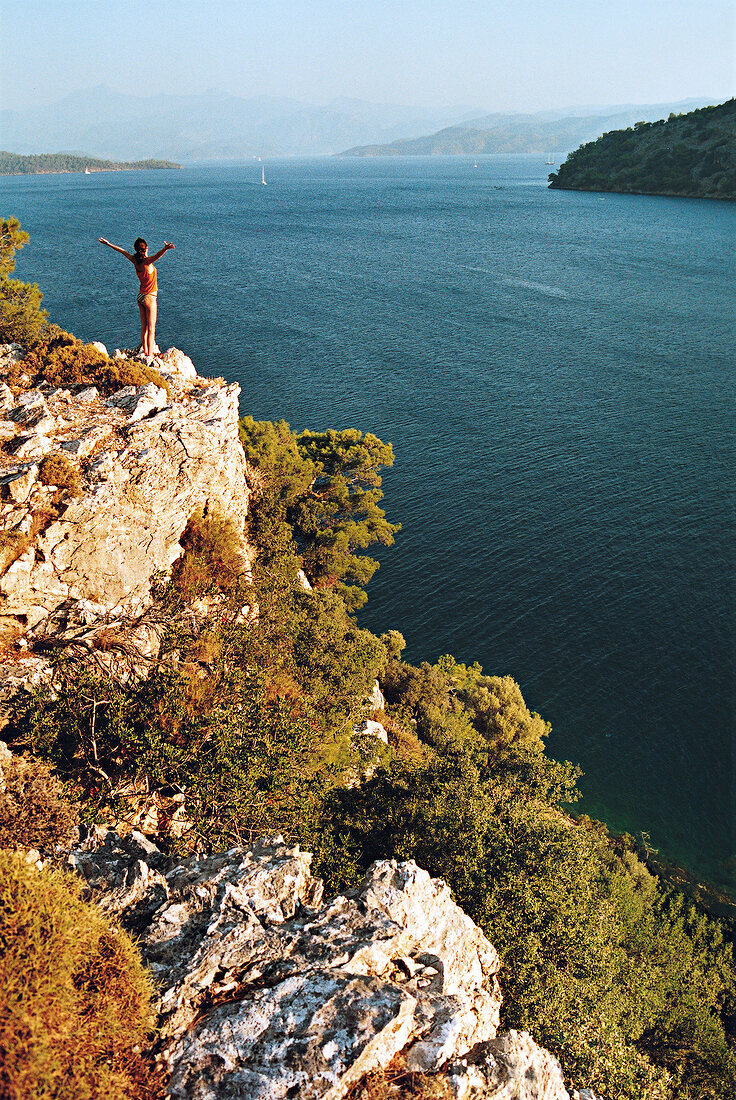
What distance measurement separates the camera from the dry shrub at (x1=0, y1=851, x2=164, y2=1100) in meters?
6.91

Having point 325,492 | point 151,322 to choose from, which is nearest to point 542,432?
point 325,492

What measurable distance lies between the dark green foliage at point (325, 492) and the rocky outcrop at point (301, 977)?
2182 cm

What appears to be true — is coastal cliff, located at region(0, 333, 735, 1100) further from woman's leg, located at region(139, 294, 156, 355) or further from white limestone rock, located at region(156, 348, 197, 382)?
woman's leg, located at region(139, 294, 156, 355)

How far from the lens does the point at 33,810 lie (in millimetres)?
11703

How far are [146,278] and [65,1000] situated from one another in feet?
63.5

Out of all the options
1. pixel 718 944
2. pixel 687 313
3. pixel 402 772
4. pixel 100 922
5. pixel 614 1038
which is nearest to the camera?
pixel 100 922

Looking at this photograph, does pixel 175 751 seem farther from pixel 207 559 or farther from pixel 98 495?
pixel 207 559

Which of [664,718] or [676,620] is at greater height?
[676,620]

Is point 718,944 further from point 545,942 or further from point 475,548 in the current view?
point 475,548

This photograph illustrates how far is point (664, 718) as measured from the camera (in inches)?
1469

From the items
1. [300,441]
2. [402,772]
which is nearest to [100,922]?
[402,772]

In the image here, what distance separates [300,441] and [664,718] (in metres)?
25.8

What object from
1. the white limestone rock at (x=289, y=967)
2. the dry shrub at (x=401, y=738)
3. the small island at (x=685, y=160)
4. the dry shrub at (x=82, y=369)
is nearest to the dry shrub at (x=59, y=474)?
the dry shrub at (x=82, y=369)

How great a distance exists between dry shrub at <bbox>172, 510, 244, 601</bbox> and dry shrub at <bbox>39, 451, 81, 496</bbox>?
4.05 m
